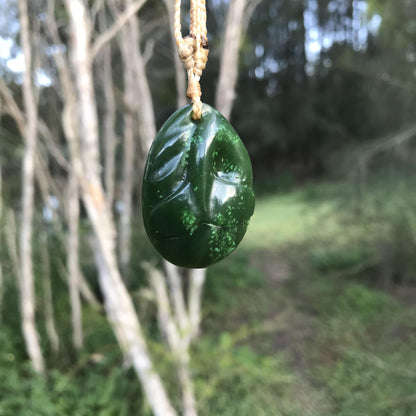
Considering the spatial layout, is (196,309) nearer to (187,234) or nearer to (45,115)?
(45,115)

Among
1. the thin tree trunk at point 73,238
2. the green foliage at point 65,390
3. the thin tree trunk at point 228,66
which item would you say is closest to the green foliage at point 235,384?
the green foliage at point 65,390

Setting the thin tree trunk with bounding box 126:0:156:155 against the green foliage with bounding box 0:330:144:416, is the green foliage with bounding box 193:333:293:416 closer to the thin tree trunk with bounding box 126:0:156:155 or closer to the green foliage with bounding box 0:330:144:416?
the green foliage with bounding box 0:330:144:416

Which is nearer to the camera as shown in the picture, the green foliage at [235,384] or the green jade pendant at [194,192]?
the green jade pendant at [194,192]

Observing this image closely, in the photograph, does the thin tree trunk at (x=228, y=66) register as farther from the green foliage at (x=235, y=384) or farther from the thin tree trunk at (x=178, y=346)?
the green foliage at (x=235, y=384)

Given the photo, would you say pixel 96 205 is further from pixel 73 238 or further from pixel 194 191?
pixel 194 191

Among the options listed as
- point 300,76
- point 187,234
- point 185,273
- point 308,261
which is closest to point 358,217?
point 308,261

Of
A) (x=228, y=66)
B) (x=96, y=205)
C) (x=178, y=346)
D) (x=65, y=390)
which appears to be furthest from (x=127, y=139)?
(x=65, y=390)
